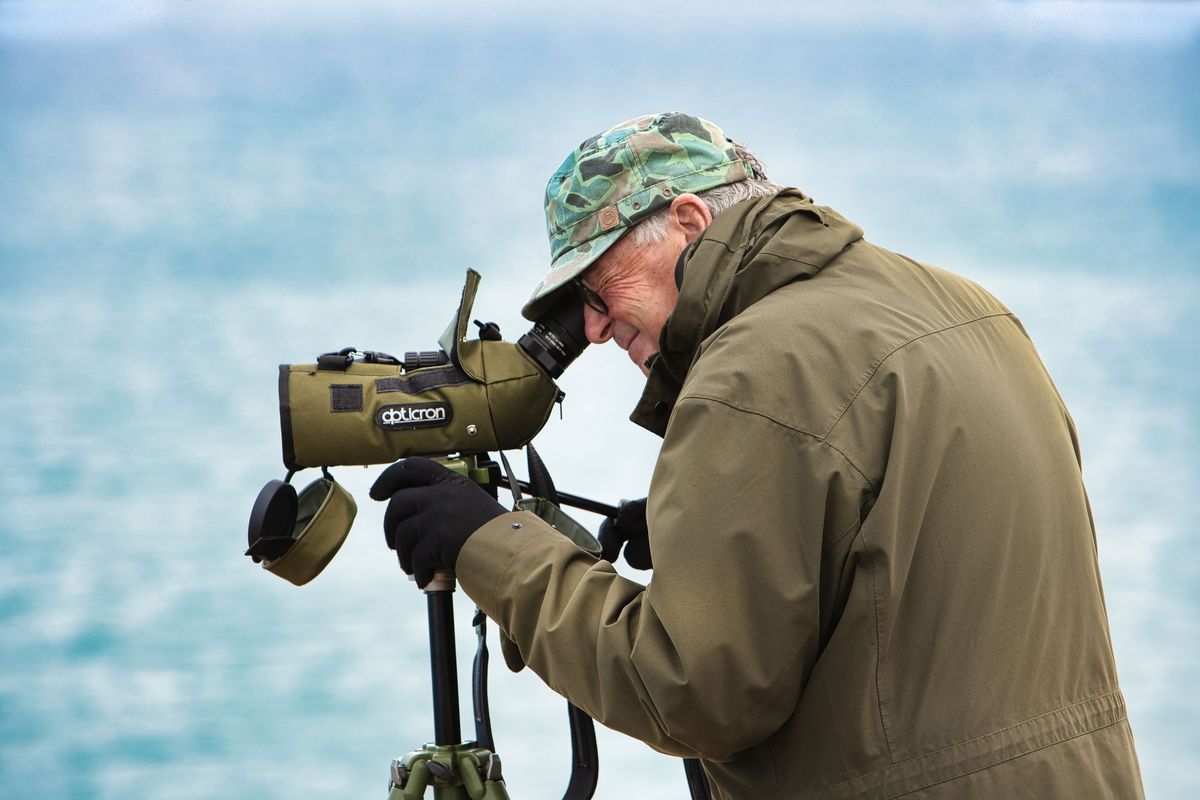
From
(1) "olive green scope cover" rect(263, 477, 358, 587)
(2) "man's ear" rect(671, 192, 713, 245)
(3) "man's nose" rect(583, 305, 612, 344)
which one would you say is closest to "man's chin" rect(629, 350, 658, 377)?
(3) "man's nose" rect(583, 305, 612, 344)

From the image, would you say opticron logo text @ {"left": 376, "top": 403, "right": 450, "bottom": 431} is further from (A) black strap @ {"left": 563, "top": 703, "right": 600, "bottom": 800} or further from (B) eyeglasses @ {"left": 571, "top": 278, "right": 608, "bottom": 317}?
(A) black strap @ {"left": 563, "top": 703, "right": 600, "bottom": 800}

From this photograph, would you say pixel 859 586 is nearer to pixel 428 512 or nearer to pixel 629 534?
pixel 428 512

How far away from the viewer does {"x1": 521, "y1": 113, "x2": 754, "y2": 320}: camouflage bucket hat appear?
50.0 inches

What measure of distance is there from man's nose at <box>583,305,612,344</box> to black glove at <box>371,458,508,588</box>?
0.26 metres

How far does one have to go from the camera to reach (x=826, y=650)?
3.04 feet

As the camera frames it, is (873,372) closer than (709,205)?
Yes

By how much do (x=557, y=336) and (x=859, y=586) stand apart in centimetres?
60

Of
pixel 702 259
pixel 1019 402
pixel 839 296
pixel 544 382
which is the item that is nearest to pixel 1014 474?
pixel 1019 402

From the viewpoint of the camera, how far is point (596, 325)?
1384 mm

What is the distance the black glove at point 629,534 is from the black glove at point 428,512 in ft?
1.14

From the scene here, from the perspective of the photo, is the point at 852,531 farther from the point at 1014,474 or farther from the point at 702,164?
the point at 702,164

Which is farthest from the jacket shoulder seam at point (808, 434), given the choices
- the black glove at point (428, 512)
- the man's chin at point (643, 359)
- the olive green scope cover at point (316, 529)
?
the olive green scope cover at point (316, 529)

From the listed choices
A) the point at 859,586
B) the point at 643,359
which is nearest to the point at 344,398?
the point at 643,359

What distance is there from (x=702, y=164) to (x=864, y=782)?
65 centimetres
